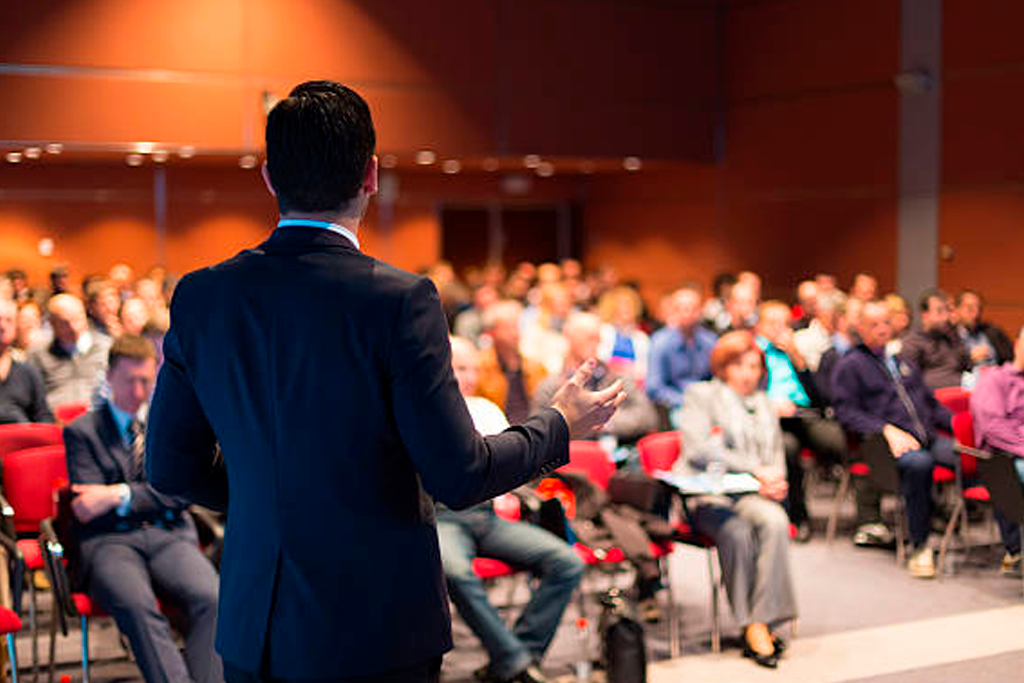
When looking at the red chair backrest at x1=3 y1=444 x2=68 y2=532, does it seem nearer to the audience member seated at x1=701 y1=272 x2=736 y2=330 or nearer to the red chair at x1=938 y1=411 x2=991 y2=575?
the red chair at x1=938 y1=411 x2=991 y2=575

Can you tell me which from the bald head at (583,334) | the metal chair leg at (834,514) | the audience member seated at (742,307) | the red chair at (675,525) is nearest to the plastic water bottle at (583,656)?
the red chair at (675,525)

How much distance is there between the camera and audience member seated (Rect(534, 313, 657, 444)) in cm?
641

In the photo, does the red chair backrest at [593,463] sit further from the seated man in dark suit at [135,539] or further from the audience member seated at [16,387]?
the audience member seated at [16,387]

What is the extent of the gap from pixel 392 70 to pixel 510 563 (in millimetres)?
8541

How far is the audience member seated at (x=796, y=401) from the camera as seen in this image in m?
8.02

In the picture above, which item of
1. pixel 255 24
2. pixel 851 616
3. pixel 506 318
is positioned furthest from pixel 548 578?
pixel 255 24

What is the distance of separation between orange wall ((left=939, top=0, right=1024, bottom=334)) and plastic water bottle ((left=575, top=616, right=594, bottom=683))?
7.40 meters

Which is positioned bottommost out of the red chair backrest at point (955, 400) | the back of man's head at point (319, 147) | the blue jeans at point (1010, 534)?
the blue jeans at point (1010, 534)

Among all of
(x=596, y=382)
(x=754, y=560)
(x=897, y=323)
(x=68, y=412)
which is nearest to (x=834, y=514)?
(x=596, y=382)

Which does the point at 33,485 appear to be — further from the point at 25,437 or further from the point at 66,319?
the point at 66,319

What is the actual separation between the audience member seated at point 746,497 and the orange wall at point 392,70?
7.44 m

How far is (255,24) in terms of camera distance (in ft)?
39.7

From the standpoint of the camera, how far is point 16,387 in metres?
6.67

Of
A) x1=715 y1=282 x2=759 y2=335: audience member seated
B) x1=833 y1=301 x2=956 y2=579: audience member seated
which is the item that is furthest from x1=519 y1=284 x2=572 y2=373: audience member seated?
x1=833 y1=301 x2=956 y2=579: audience member seated
